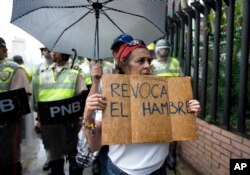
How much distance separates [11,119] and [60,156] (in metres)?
0.79

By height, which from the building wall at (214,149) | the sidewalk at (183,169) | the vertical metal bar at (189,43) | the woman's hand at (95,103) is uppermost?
the vertical metal bar at (189,43)

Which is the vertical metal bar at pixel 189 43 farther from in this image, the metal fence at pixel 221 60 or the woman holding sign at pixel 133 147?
the woman holding sign at pixel 133 147

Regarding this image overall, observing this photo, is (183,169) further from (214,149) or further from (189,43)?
(189,43)

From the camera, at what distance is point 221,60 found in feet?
16.8

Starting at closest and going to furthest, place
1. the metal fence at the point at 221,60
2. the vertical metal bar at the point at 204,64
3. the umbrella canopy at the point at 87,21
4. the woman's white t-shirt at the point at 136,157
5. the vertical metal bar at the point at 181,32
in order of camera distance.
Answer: the woman's white t-shirt at the point at 136,157, the umbrella canopy at the point at 87,21, the metal fence at the point at 221,60, the vertical metal bar at the point at 204,64, the vertical metal bar at the point at 181,32

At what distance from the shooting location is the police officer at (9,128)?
449 centimetres

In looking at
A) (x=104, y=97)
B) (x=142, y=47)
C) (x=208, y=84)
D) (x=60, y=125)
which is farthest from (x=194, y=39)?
(x=104, y=97)

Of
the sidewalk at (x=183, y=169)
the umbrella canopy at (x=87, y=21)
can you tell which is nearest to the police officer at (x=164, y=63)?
the sidewalk at (x=183, y=169)

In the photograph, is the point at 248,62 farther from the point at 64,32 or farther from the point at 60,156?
the point at 60,156

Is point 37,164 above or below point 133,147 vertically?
below

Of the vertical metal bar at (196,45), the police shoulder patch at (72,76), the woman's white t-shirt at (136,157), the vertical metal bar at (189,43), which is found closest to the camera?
the woman's white t-shirt at (136,157)

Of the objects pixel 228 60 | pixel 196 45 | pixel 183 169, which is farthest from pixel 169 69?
pixel 228 60

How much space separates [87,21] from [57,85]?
1670 millimetres

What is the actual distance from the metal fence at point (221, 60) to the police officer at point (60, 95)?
1749mm
